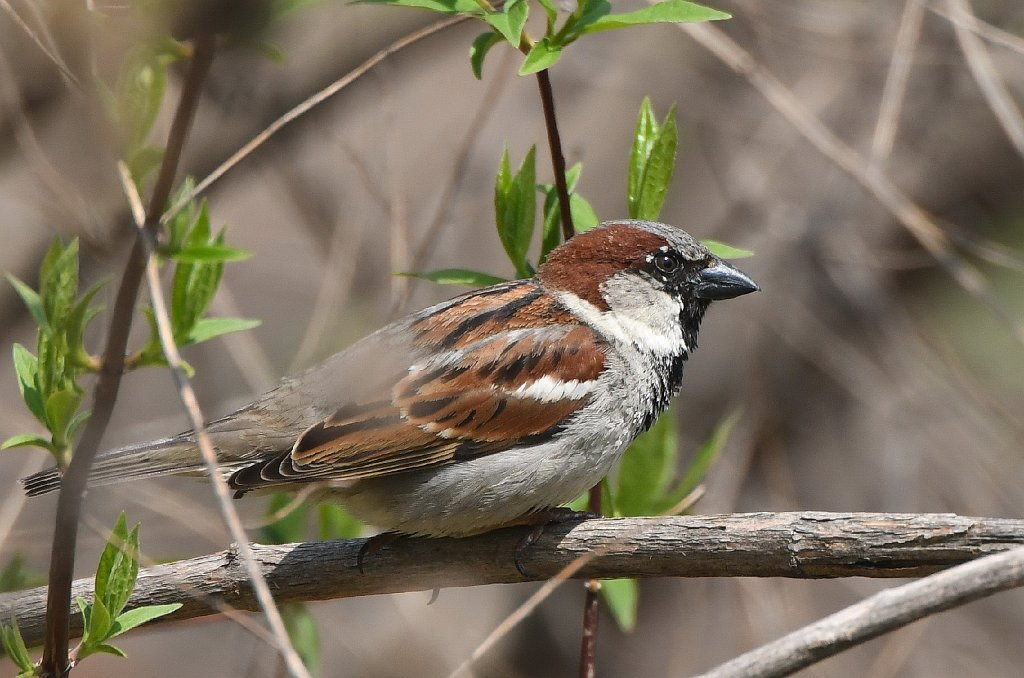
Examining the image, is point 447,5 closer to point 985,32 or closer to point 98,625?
point 98,625

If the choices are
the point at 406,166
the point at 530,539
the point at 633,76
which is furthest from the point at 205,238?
the point at 633,76

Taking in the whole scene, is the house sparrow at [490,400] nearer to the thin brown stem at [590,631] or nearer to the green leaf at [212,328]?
the thin brown stem at [590,631]

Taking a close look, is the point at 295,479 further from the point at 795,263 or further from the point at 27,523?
the point at 795,263

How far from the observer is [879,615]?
5.18 ft

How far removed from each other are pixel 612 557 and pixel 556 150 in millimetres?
855

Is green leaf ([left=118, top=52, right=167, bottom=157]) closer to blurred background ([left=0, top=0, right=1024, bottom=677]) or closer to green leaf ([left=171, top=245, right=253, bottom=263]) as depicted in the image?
green leaf ([left=171, top=245, right=253, bottom=263])

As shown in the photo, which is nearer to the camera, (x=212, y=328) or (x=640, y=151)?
(x=212, y=328)

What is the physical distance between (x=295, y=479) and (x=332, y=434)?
0.17 meters

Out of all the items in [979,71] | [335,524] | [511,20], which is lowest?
[335,524]

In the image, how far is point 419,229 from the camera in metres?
5.32

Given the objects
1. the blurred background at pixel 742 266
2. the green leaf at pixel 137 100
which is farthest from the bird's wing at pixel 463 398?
the blurred background at pixel 742 266

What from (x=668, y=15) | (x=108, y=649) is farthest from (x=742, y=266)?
(x=108, y=649)

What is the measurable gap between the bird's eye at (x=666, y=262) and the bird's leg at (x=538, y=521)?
0.69m

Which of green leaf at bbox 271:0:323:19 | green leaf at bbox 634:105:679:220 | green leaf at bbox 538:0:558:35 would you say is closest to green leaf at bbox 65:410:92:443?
green leaf at bbox 271:0:323:19
